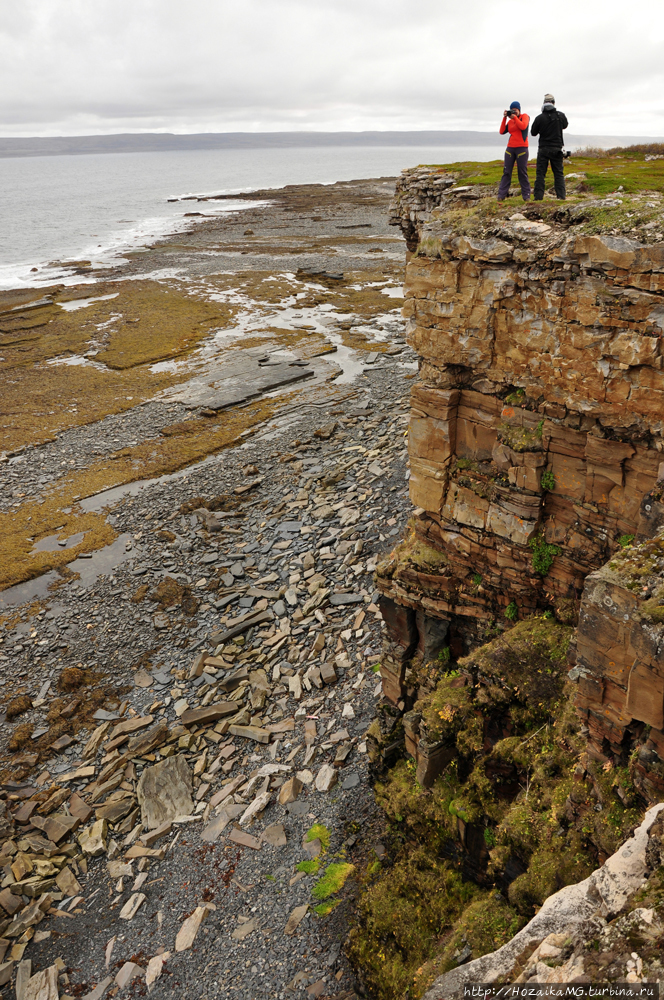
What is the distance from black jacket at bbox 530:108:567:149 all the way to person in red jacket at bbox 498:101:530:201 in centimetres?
27

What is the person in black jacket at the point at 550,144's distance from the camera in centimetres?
1123

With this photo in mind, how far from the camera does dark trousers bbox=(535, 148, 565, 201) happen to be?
1119cm

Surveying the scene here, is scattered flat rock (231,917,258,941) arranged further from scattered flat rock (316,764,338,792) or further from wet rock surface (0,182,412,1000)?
scattered flat rock (316,764,338,792)

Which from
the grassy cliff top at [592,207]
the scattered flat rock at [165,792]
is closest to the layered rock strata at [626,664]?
the grassy cliff top at [592,207]

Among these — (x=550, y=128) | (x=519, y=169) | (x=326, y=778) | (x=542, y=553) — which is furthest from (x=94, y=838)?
(x=550, y=128)

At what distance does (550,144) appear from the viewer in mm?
11617

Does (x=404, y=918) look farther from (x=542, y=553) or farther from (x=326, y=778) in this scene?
(x=542, y=553)

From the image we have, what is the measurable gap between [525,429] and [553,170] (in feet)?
17.7

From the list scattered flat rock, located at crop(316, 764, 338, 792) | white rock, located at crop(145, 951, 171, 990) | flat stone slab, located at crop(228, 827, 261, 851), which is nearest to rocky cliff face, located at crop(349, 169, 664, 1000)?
scattered flat rock, located at crop(316, 764, 338, 792)

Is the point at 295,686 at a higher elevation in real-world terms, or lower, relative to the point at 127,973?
higher

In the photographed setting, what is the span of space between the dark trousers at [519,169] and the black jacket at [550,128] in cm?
46

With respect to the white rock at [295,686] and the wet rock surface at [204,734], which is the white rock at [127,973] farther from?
the white rock at [295,686]

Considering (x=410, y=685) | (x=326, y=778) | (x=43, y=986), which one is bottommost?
(x=43, y=986)

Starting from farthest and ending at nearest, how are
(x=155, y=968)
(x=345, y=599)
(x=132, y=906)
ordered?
(x=345, y=599) → (x=132, y=906) → (x=155, y=968)
